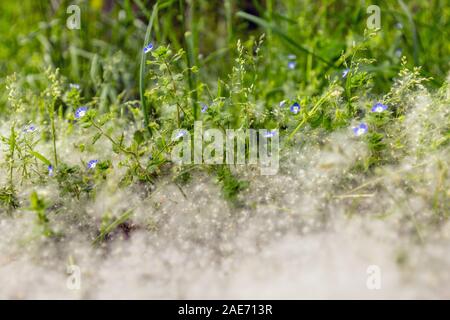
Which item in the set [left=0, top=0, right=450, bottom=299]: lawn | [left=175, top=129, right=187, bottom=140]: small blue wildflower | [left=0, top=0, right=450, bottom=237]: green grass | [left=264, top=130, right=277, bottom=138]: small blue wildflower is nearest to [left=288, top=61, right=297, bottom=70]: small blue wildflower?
[left=0, top=0, right=450, bottom=237]: green grass

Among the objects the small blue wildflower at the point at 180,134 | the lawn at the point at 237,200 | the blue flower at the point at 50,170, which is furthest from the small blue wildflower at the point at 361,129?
the blue flower at the point at 50,170

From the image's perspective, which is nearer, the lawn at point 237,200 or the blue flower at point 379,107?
the lawn at point 237,200

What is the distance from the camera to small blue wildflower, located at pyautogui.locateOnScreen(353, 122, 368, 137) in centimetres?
176

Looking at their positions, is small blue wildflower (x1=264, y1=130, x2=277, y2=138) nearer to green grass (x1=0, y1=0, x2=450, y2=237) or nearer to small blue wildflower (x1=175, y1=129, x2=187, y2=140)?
green grass (x1=0, y1=0, x2=450, y2=237)

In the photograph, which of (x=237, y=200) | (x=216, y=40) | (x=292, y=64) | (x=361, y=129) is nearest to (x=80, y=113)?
(x=237, y=200)

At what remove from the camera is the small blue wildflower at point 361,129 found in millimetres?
1756

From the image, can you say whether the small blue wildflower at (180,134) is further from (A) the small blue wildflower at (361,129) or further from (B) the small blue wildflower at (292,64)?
(B) the small blue wildflower at (292,64)

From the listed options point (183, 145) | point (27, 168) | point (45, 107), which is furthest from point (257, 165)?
point (45, 107)

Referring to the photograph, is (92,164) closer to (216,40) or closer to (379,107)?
(379,107)

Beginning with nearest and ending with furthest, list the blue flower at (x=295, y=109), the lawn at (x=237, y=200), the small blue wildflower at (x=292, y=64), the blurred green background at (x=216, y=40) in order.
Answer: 1. the lawn at (x=237, y=200)
2. the blue flower at (x=295, y=109)
3. the blurred green background at (x=216, y=40)
4. the small blue wildflower at (x=292, y=64)

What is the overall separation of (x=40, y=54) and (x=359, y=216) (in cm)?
237

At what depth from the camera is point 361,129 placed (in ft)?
5.80

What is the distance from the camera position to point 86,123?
1876 millimetres
